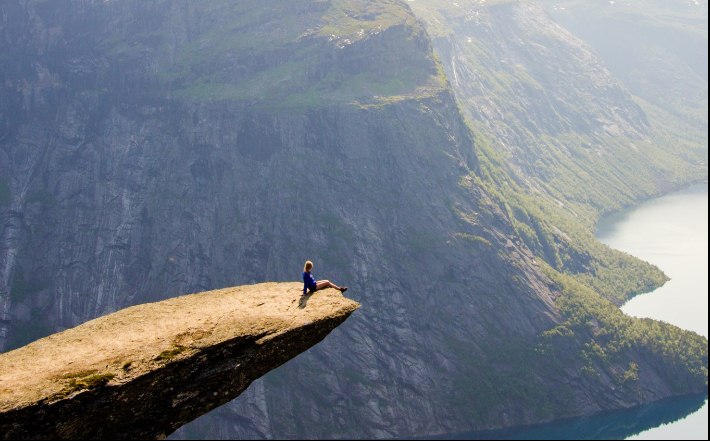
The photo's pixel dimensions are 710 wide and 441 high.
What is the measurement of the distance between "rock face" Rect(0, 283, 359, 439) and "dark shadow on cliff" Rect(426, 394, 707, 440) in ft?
550

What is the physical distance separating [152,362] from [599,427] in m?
187

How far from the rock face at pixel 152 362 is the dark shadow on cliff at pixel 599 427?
550 ft

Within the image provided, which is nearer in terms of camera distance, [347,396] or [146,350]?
[146,350]

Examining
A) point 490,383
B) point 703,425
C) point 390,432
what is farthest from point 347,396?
point 703,425

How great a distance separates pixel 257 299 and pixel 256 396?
166 metres

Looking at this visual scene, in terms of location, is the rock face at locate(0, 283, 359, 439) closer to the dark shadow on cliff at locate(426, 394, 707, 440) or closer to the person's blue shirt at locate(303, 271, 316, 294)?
the person's blue shirt at locate(303, 271, 316, 294)

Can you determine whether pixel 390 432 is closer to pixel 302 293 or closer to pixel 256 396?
pixel 256 396

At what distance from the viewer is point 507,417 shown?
194750 mm

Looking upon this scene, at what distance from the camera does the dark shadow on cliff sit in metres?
186

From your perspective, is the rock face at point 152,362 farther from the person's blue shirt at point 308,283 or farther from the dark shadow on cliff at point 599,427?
the dark shadow on cliff at point 599,427

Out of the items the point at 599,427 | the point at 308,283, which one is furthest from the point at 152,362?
the point at 599,427

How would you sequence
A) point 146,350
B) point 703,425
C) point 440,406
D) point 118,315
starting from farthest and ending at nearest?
point 440,406
point 703,425
point 118,315
point 146,350

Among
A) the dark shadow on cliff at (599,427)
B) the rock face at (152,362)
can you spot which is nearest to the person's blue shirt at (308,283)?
the rock face at (152,362)

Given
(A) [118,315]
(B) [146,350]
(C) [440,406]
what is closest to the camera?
(B) [146,350]
